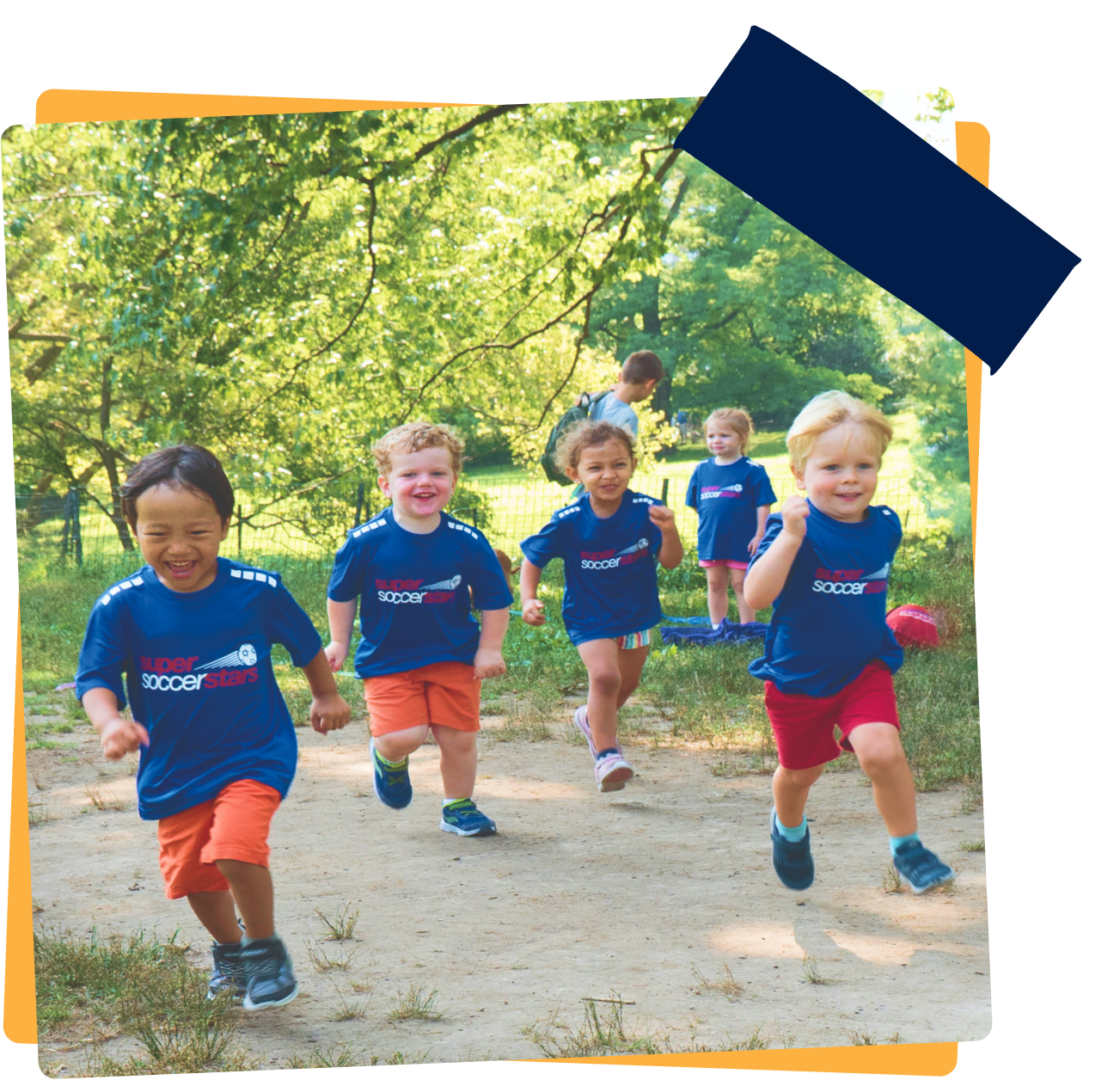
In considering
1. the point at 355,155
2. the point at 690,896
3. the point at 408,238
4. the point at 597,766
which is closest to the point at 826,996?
the point at 690,896

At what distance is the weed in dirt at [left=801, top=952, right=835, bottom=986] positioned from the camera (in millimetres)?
4703

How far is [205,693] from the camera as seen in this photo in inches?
178

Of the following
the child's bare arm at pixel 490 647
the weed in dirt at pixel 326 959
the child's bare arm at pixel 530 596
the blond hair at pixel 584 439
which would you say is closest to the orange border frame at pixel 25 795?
the weed in dirt at pixel 326 959

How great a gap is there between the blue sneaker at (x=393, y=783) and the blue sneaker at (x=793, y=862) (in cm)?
147

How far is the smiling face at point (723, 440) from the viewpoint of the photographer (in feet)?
16.9

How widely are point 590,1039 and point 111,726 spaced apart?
1.98 meters

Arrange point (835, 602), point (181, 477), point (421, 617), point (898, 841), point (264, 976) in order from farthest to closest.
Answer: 1. point (421, 617)
2. point (898, 841)
3. point (835, 602)
4. point (264, 976)
5. point (181, 477)

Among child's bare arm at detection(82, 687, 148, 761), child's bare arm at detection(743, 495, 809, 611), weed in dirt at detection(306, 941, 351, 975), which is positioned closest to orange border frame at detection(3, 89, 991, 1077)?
child's bare arm at detection(82, 687, 148, 761)

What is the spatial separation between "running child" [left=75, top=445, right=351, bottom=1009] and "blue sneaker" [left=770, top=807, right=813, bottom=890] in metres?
1.77

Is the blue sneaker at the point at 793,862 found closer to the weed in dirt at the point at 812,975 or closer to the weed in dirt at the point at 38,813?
the weed in dirt at the point at 812,975

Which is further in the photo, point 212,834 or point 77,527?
point 77,527

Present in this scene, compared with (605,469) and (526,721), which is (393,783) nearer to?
(526,721)

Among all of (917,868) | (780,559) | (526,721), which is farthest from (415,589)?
(917,868)

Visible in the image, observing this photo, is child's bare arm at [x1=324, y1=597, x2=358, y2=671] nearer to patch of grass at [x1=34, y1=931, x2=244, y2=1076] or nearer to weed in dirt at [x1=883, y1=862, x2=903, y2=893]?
patch of grass at [x1=34, y1=931, x2=244, y2=1076]
